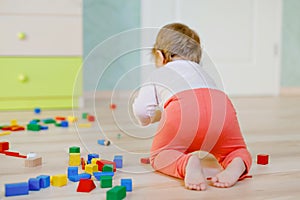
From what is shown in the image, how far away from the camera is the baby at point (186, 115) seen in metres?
1.11

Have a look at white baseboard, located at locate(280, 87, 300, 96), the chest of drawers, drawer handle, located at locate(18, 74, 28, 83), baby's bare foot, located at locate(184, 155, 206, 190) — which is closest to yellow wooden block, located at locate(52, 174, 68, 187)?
baby's bare foot, located at locate(184, 155, 206, 190)

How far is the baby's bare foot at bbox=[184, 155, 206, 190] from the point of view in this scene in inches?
38.0

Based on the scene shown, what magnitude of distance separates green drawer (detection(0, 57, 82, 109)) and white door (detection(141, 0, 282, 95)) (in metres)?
0.82

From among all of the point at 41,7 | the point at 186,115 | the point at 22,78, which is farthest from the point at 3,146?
the point at 41,7

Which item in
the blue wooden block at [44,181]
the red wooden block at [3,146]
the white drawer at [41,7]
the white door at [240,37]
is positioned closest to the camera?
the blue wooden block at [44,181]

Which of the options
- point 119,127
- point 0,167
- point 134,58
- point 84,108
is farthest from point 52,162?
point 134,58

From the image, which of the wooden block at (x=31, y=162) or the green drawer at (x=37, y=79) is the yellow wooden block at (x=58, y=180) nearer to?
the wooden block at (x=31, y=162)

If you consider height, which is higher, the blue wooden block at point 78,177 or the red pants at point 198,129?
the red pants at point 198,129

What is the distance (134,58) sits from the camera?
250 centimetres

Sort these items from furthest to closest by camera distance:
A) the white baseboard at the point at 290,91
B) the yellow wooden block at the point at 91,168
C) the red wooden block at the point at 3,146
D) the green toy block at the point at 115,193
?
1. the white baseboard at the point at 290,91
2. the red wooden block at the point at 3,146
3. the yellow wooden block at the point at 91,168
4. the green toy block at the point at 115,193

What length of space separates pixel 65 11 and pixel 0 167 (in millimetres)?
1239

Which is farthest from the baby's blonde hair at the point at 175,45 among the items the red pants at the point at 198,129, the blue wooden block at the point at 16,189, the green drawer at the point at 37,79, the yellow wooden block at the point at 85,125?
the green drawer at the point at 37,79

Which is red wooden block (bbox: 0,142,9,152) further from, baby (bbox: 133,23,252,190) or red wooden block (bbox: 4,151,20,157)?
baby (bbox: 133,23,252,190)

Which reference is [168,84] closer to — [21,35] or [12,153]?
[12,153]
